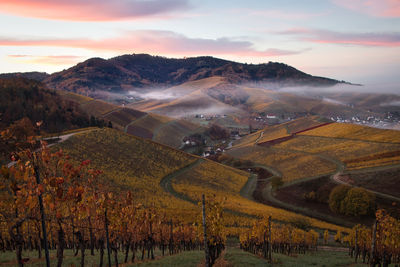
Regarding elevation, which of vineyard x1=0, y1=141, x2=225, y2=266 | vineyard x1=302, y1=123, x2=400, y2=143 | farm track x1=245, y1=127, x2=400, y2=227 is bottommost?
farm track x1=245, y1=127, x2=400, y2=227

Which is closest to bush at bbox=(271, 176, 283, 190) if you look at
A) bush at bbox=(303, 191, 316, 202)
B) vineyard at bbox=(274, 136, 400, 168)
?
bush at bbox=(303, 191, 316, 202)

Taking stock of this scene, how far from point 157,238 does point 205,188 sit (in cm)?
4694

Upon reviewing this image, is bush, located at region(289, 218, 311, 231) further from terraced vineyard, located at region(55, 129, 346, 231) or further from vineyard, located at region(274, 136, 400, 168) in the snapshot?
vineyard, located at region(274, 136, 400, 168)

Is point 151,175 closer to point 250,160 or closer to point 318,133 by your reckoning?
point 250,160

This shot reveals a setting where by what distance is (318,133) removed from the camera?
145000 millimetres

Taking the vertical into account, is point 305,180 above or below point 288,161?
below

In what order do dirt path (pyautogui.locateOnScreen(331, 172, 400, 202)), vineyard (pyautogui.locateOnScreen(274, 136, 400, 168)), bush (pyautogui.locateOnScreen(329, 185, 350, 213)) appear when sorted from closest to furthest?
dirt path (pyautogui.locateOnScreen(331, 172, 400, 202)) < bush (pyautogui.locateOnScreen(329, 185, 350, 213)) < vineyard (pyautogui.locateOnScreen(274, 136, 400, 168))

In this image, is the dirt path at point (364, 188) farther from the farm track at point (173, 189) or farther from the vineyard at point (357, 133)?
the farm track at point (173, 189)

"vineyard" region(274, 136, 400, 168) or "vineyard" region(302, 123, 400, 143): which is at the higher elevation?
"vineyard" region(302, 123, 400, 143)

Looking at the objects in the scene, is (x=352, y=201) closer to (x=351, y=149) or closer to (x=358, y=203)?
(x=358, y=203)

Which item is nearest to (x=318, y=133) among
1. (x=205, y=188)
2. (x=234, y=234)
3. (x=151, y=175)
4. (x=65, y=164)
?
(x=205, y=188)

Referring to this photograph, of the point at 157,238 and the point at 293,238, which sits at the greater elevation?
the point at 157,238

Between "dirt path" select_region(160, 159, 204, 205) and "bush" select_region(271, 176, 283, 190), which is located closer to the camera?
"dirt path" select_region(160, 159, 204, 205)

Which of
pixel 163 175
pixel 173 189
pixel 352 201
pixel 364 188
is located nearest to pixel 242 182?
pixel 163 175
